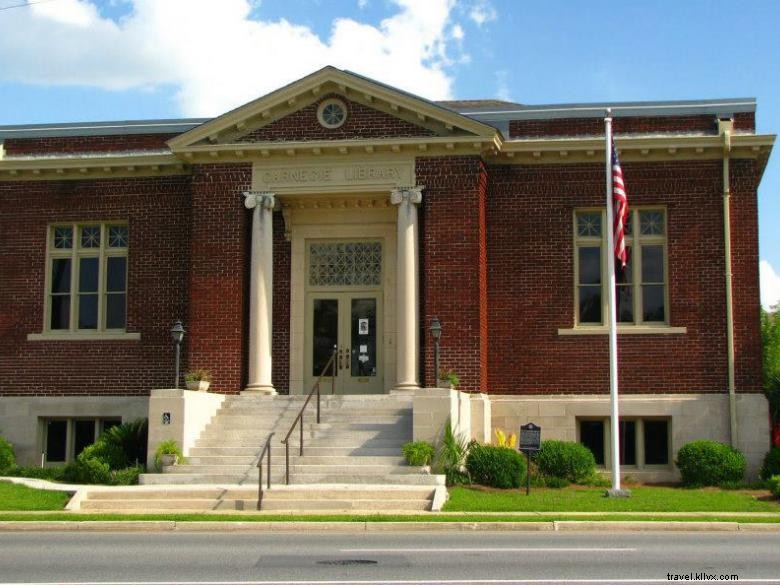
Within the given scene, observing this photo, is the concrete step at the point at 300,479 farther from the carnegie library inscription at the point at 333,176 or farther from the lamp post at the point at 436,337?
the carnegie library inscription at the point at 333,176

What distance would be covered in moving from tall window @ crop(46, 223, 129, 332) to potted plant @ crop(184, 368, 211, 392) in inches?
123

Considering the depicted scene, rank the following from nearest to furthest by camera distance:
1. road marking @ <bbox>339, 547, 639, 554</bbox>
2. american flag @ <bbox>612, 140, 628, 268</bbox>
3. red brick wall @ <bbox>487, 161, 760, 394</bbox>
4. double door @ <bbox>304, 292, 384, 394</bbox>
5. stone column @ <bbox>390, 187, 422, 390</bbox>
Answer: road marking @ <bbox>339, 547, 639, 554</bbox>, american flag @ <bbox>612, 140, 628, 268</bbox>, stone column @ <bbox>390, 187, 422, 390</bbox>, red brick wall @ <bbox>487, 161, 760, 394</bbox>, double door @ <bbox>304, 292, 384, 394</bbox>

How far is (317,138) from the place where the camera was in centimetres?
2508

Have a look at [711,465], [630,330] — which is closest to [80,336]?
[630,330]

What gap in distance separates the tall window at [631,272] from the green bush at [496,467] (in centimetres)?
536

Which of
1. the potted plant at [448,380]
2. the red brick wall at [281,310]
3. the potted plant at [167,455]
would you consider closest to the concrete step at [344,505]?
the potted plant at [167,455]

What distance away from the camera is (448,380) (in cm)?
2358

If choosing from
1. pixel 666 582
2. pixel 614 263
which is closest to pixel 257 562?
pixel 666 582

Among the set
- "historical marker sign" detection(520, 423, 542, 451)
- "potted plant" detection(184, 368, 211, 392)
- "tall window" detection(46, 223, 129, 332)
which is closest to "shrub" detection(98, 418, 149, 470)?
"potted plant" detection(184, 368, 211, 392)

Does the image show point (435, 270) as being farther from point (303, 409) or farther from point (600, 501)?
point (600, 501)

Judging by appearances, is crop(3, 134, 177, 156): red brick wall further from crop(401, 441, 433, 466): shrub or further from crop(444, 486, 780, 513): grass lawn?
crop(444, 486, 780, 513): grass lawn

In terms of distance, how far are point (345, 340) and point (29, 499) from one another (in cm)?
879

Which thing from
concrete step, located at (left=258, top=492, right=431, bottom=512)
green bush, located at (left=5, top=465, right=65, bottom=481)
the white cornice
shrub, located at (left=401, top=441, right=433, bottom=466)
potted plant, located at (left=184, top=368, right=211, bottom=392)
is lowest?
green bush, located at (left=5, top=465, right=65, bottom=481)

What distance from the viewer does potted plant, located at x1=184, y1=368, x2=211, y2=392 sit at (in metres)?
24.5
